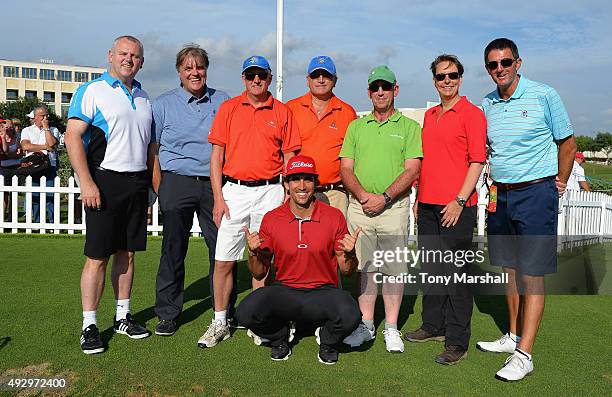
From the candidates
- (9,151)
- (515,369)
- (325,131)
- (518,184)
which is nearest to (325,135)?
(325,131)

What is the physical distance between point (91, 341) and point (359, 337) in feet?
6.92

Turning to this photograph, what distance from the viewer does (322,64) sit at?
4766 mm

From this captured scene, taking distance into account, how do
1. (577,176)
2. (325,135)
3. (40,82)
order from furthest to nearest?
(40,82)
(577,176)
(325,135)

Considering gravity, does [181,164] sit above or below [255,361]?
above

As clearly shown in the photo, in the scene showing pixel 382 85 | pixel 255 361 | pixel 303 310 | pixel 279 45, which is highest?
pixel 279 45

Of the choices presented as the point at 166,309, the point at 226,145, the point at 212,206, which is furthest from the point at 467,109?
the point at 166,309

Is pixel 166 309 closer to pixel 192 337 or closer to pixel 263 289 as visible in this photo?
pixel 192 337

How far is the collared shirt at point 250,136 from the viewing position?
15.1 ft

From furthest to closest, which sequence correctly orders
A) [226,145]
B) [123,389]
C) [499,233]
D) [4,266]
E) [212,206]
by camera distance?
[4,266] → [212,206] → [226,145] → [499,233] → [123,389]

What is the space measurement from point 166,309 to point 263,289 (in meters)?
1.17

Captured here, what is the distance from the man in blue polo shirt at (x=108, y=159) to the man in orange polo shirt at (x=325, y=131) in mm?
1383

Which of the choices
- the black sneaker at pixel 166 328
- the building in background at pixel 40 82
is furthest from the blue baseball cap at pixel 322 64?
the building in background at pixel 40 82

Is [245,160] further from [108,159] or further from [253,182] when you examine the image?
[108,159]

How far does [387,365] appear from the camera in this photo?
420cm
